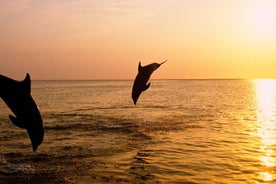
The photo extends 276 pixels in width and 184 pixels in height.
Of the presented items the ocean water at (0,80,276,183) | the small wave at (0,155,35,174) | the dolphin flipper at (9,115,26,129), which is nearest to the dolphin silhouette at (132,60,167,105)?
the ocean water at (0,80,276,183)

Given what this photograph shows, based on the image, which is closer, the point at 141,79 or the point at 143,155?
the point at 141,79

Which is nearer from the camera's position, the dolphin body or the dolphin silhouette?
the dolphin body

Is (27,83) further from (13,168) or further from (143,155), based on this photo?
(143,155)

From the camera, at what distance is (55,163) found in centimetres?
1450

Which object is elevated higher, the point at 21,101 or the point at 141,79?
the point at 141,79

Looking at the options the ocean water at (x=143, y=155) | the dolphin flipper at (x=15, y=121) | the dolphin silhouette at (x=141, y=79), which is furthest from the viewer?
the dolphin silhouette at (x=141, y=79)

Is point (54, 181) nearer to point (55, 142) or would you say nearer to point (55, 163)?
point (55, 163)

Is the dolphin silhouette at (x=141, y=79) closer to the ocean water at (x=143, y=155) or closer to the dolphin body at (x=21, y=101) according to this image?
the ocean water at (x=143, y=155)

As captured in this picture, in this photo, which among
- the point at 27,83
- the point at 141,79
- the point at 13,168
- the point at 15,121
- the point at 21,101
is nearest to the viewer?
the point at 15,121

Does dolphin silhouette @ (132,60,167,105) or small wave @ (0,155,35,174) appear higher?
dolphin silhouette @ (132,60,167,105)

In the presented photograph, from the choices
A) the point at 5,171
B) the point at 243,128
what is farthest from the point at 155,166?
the point at 243,128

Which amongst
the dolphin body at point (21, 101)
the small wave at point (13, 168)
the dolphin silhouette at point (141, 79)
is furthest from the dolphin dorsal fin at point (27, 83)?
the dolphin silhouette at point (141, 79)

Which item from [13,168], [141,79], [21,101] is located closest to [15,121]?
[21,101]

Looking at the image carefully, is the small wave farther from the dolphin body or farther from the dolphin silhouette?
the dolphin silhouette
